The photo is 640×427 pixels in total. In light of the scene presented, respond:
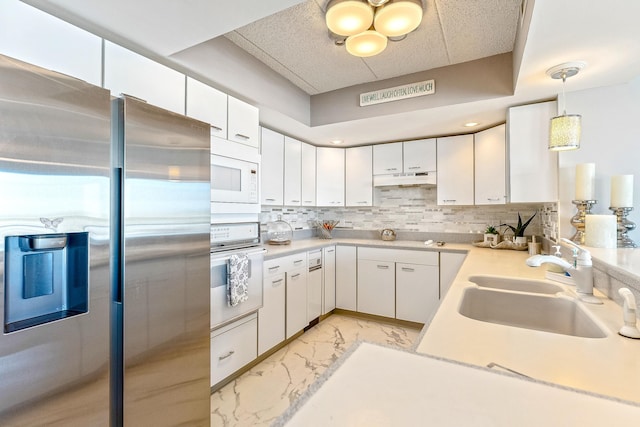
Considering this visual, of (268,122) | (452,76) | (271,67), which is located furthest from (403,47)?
(268,122)

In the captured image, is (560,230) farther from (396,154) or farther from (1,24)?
(1,24)

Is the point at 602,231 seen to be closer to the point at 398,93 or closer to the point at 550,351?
the point at 550,351

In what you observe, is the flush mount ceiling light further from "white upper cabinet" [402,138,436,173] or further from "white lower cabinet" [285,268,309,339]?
"white lower cabinet" [285,268,309,339]

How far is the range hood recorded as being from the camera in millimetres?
3342

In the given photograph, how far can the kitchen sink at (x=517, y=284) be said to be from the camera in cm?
152

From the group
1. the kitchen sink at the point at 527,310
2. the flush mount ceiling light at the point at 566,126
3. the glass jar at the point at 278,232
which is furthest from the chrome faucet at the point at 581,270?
the glass jar at the point at 278,232

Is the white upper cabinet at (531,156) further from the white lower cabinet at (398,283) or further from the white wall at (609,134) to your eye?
the white lower cabinet at (398,283)

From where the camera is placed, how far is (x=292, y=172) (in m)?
3.24

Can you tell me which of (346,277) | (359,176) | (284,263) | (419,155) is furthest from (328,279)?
(419,155)

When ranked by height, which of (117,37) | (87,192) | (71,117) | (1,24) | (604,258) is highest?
(117,37)

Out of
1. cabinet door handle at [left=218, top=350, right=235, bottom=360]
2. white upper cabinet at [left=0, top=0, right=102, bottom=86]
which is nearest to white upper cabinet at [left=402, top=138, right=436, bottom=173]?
cabinet door handle at [left=218, top=350, right=235, bottom=360]

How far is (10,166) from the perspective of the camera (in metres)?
0.92

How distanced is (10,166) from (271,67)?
1874 millimetres

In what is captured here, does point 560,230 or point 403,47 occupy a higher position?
point 403,47
